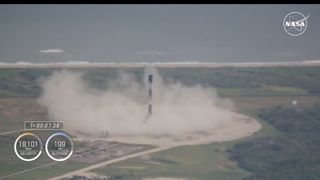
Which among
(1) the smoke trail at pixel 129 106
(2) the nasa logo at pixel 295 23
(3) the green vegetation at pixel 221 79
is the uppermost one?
(2) the nasa logo at pixel 295 23

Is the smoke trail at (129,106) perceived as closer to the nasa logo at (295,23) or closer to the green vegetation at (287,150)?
the green vegetation at (287,150)

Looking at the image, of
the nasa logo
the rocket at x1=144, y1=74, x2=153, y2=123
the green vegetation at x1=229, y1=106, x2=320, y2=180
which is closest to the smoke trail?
the rocket at x1=144, y1=74, x2=153, y2=123

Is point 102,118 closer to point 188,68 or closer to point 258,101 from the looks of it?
point 188,68

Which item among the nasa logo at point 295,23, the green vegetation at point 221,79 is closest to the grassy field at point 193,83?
the green vegetation at point 221,79

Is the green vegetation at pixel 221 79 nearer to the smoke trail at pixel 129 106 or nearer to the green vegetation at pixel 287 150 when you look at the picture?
the smoke trail at pixel 129 106

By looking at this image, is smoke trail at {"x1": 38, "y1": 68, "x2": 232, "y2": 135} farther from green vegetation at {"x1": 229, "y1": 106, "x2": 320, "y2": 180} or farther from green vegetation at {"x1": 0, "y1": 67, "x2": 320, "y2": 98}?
green vegetation at {"x1": 229, "y1": 106, "x2": 320, "y2": 180}

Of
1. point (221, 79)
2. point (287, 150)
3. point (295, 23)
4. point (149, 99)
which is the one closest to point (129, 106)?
point (149, 99)

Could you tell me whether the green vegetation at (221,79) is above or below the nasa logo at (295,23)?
below
